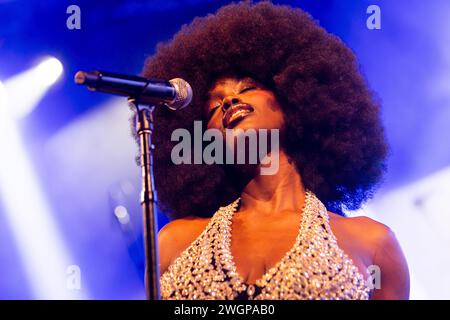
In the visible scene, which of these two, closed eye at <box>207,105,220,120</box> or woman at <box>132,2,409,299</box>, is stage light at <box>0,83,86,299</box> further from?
closed eye at <box>207,105,220,120</box>

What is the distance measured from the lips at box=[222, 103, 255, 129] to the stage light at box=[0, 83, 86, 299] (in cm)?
94

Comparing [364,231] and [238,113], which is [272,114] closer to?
[238,113]

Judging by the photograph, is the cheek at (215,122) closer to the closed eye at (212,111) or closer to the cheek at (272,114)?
the closed eye at (212,111)

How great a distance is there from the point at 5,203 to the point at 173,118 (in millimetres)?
893

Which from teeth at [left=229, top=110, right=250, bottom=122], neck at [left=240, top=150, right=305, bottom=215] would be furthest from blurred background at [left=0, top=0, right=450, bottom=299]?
teeth at [left=229, top=110, right=250, bottom=122]

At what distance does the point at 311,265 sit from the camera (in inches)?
85.0

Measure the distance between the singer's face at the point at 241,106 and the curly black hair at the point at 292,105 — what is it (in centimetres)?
4

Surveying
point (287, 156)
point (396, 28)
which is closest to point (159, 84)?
point (287, 156)

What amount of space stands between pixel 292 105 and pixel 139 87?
0.94 metres

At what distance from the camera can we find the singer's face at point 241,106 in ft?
8.15

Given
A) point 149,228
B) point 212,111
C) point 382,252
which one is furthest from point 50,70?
point 382,252

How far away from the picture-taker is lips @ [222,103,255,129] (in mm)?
2479
